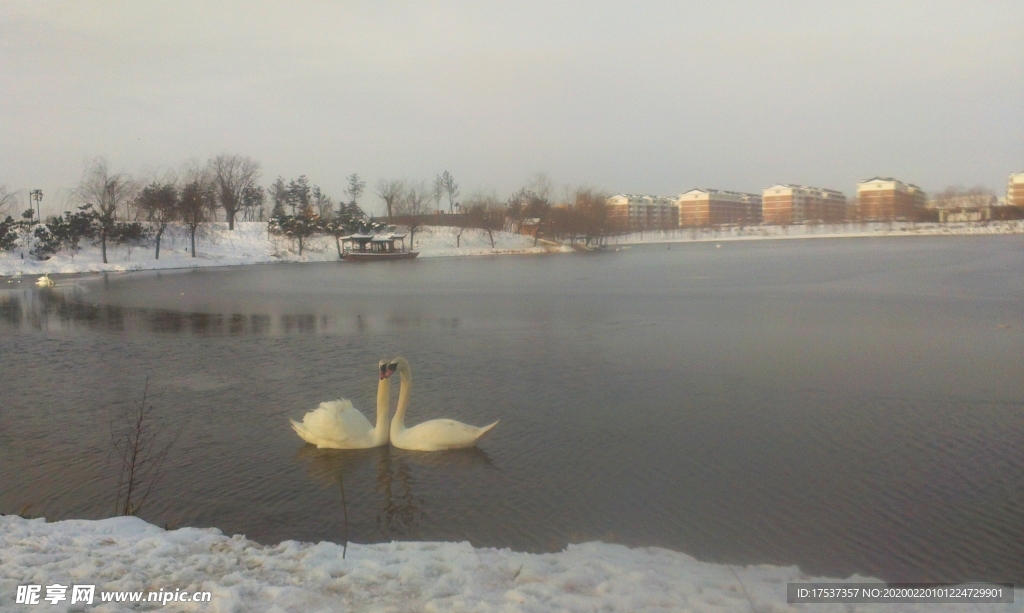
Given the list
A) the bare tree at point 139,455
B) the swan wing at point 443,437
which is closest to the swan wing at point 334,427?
the swan wing at point 443,437

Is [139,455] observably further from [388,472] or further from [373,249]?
[373,249]

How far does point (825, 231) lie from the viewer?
298 ft

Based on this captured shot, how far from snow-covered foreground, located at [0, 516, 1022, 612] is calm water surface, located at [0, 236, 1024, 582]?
0.68 m

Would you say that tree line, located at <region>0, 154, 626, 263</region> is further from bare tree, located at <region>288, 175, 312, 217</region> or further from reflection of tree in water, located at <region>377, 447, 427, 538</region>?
reflection of tree in water, located at <region>377, 447, 427, 538</region>

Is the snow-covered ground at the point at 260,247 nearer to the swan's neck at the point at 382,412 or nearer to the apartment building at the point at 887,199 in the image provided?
the apartment building at the point at 887,199

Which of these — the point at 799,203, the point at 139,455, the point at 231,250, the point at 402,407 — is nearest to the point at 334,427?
the point at 402,407

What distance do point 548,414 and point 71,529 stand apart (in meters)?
4.88

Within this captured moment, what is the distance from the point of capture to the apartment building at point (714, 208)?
13200cm

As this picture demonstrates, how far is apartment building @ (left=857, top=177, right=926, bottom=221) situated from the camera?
10312 cm

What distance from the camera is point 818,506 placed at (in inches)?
226

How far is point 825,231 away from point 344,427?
92.8 meters

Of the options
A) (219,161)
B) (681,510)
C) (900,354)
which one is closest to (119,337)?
(681,510)

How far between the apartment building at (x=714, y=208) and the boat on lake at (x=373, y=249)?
263 ft

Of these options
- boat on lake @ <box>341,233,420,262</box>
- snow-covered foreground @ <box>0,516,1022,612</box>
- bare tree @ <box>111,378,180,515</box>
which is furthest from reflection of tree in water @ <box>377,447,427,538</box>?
boat on lake @ <box>341,233,420,262</box>
